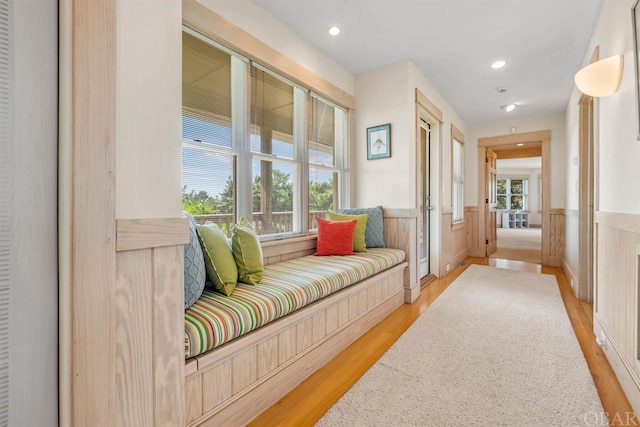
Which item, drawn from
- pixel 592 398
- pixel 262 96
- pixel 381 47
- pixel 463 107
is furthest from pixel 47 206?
pixel 463 107

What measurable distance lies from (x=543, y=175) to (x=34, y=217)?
6.14m

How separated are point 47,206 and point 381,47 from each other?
2.86 meters

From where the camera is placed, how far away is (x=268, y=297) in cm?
147

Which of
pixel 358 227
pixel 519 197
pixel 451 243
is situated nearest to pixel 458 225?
pixel 451 243

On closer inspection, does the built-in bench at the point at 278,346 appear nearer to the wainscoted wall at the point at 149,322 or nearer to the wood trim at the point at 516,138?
the wainscoted wall at the point at 149,322

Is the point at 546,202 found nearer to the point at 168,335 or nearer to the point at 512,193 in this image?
the point at 168,335

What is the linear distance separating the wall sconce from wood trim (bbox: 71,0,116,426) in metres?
2.62

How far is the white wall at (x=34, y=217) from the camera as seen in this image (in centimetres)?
81

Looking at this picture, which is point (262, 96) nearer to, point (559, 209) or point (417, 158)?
point (417, 158)

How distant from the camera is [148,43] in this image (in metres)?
0.99

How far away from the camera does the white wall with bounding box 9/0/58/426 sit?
812 millimetres

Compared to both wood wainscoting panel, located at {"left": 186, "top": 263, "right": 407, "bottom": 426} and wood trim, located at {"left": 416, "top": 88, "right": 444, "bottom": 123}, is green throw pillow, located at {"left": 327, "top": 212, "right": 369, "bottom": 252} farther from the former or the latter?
wood trim, located at {"left": 416, "top": 88, "right": 444, "bottom": 123}

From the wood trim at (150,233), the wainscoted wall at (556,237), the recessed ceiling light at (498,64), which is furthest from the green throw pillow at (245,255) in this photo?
the wainscoted wall at (556,237)

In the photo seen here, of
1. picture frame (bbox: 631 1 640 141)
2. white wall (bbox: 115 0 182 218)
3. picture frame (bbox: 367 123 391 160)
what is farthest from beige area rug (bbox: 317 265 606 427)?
picture frame (bbox: 367 123 391 160)
